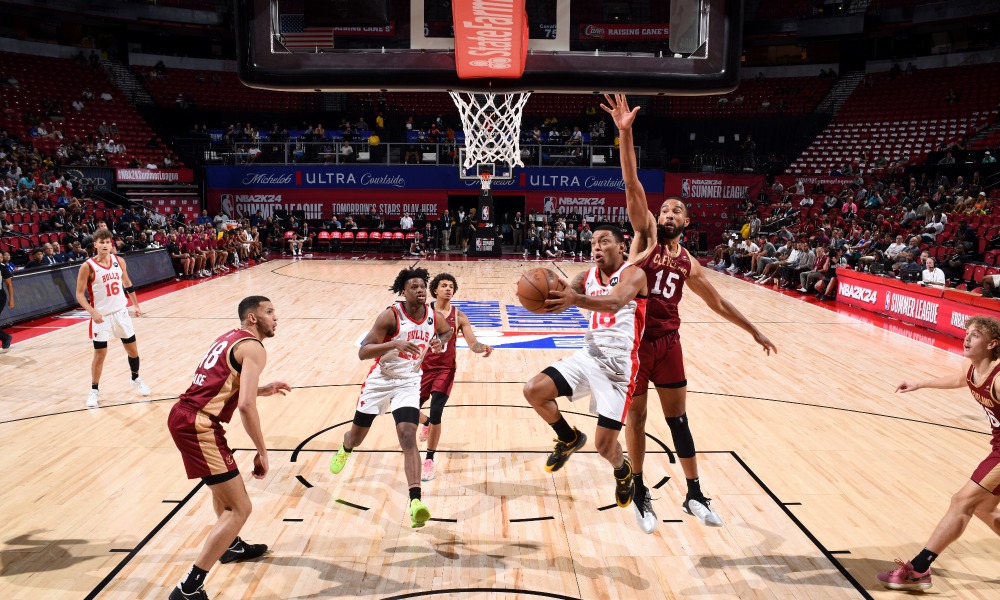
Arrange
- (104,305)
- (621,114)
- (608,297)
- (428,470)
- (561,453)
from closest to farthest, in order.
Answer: (608,297)
(621,114)
(561,453)
(428,470)
(104,305)

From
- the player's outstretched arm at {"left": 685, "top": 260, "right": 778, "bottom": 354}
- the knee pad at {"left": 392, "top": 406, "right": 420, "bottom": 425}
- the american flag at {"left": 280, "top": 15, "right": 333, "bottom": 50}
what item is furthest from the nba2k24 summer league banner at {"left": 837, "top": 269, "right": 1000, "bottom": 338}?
the american flag at {"left": 280, "top": 15, "right": 333, "bottom": 50}

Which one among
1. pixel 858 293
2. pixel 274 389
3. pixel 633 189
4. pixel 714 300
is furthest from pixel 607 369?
pixel 858 293

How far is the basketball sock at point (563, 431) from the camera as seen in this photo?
16.8 feet

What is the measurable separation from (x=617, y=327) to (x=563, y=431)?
0.85 m

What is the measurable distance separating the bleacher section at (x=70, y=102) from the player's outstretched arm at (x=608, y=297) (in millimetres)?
25096

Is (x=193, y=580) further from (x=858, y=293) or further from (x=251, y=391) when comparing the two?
(x=858, y=293)

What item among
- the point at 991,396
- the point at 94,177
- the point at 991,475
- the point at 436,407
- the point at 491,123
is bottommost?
the point at 436,407

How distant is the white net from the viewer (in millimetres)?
12389

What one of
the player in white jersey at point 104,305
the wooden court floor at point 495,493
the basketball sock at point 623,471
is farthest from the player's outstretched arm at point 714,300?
the player in white jersey at point 104,305

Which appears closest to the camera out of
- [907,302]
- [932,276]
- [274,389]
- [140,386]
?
[274,389]

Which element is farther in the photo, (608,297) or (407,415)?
(407,415)

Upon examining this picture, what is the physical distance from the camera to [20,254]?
15.1 meters

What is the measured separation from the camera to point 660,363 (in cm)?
505

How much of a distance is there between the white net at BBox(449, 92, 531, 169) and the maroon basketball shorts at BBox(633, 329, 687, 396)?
7.13 m
